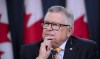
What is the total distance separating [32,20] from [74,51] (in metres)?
0.80

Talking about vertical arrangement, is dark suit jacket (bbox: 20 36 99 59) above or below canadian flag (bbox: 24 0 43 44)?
below

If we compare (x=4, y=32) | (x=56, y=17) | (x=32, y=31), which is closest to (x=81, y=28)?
(x=32, y=31)

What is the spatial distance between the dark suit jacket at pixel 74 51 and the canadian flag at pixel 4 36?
24.4 inches

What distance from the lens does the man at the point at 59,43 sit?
1715mm

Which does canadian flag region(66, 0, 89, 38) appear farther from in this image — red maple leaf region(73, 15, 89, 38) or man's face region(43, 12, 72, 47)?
man's face region(43, 12, 72, 47)

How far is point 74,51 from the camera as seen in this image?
184 centimetres

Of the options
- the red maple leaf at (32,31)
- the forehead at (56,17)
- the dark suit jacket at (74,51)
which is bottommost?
the dark suit jacket at (74,51)

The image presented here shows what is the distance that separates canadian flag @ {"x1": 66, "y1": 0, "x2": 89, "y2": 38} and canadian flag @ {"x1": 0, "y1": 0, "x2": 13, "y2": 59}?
0.59 meters

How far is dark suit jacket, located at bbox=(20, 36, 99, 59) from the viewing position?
182cm

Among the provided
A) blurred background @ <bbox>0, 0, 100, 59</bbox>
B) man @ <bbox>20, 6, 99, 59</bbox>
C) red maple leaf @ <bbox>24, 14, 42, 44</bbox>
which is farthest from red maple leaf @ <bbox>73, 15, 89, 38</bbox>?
man @ <bbox>20, 6, 99, 59</bbox>

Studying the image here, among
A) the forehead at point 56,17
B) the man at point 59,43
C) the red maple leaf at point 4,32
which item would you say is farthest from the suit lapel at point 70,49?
the red maple leaf at point 4,32

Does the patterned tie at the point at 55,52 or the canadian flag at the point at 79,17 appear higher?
the canadian flag at the point at 79,17

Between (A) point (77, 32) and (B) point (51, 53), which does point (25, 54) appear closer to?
(B) point (51, 53)

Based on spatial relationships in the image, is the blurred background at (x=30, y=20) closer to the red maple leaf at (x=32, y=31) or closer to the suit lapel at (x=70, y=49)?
the red maple leaf at (x=32, y=31)
